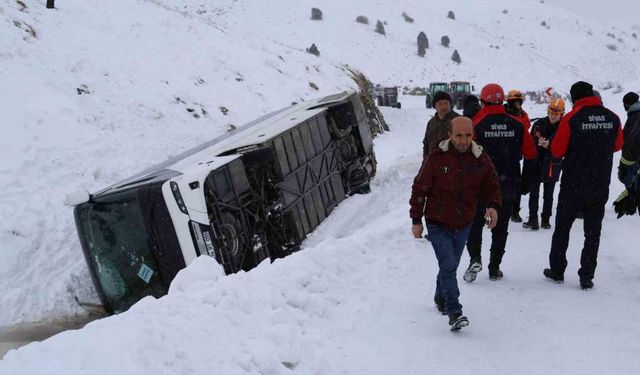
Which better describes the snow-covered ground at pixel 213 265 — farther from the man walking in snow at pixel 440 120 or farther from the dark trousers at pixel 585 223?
the man walking in snow at pixel 440 120

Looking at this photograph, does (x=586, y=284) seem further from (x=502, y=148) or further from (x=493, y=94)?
(x=493, y=94)

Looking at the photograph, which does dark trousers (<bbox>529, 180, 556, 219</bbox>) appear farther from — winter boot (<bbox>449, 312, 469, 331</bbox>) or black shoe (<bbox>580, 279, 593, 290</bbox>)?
winter boot (<bbox>449, 312, 469, 331</bbox>)

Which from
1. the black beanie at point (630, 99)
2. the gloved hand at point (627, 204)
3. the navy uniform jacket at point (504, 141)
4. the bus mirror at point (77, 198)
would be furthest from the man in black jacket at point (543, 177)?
the bus mirror at point (77, 198)

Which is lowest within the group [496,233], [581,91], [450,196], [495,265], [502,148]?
[495,265]

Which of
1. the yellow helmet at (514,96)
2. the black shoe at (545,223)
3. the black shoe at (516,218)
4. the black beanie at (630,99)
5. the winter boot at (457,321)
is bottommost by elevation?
the black shoe at (516,218)

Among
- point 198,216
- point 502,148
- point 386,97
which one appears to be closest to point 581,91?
point 502,148

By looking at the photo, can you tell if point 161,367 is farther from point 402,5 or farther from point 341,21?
point 402,5

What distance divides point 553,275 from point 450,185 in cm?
214

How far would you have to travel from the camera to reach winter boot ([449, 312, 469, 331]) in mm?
5048

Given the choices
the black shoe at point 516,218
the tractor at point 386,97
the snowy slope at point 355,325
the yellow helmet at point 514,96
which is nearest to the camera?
the snowy slope at point 355,325

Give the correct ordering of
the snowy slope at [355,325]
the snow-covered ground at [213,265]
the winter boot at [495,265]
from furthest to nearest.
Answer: the winter boot at [495,265] → the snow-covered ground at [213,265] → the snowy slope at [355,325]

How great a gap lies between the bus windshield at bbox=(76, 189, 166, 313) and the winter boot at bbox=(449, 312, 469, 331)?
387 centimetres

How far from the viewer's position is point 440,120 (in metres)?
7.84

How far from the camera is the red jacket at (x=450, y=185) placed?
16.7ft
